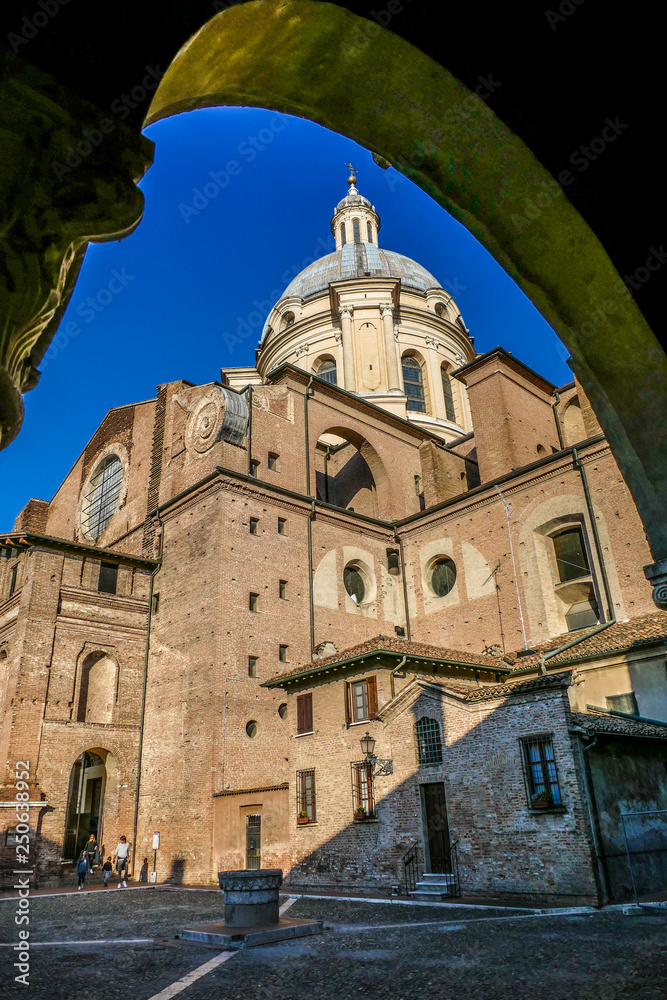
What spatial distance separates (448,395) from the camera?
41688 mm

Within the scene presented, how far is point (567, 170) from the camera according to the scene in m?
2.49

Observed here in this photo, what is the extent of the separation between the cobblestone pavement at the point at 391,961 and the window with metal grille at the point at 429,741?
11.4 feet

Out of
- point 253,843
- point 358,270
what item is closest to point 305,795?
point 253,843

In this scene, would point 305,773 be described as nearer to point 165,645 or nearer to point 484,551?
point 165,645

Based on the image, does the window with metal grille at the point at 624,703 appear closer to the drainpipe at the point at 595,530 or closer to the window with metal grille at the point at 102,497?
the drainpipe at the point at 595,530

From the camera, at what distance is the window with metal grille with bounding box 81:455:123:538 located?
31094mm

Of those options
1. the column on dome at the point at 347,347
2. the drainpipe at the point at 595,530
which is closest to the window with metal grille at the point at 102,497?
the column on dome at the point at 347,347

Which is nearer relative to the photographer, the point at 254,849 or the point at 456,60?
the point at 456,60

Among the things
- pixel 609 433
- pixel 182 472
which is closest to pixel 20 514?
pixel 182 472

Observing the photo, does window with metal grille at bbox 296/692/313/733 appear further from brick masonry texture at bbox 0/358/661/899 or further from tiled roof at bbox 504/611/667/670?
tiled roof at bbox 504/611/667/670

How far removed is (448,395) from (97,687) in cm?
2582

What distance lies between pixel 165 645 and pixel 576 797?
580 inches

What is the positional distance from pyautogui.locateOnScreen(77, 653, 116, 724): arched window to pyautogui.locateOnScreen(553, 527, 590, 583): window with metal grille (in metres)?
15.3

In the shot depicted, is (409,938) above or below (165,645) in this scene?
below
